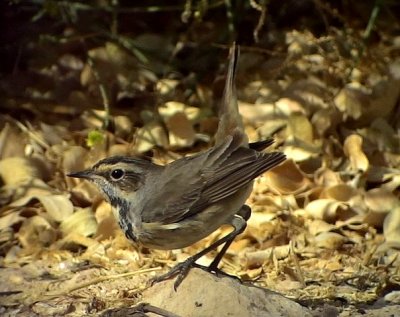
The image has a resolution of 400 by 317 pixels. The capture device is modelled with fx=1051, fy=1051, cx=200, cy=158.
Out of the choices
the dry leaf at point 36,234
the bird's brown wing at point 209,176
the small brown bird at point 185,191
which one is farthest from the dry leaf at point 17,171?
the bird's brown wing at point 209,176

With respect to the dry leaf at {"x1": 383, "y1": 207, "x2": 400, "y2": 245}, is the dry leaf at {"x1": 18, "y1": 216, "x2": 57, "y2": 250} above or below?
below

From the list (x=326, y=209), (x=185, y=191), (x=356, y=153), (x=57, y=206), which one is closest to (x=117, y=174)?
(x=185, y=191)

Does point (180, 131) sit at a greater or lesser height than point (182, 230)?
lesser

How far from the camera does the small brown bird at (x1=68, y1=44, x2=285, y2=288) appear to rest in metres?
5.35

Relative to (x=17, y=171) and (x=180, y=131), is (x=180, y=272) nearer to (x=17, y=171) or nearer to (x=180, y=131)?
(x=17, y=171)

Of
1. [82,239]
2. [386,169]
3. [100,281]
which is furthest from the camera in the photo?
[386,169]

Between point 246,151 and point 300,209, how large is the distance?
1.38 metres

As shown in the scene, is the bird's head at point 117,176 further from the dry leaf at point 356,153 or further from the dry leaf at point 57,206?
the dry leaf at point 356,153

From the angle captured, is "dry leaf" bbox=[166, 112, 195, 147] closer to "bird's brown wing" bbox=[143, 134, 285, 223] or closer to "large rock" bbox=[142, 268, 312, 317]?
"bird's brown wing" bbox=[143, 134, 285, 223]

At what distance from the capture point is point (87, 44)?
8.22m

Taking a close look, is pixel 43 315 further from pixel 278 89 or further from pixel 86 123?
pixel 278 89

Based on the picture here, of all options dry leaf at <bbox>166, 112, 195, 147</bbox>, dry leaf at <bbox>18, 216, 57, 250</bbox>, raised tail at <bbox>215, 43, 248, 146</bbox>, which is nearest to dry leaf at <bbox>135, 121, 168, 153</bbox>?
dry leaf at <bbox>166, 112, 195, 147</bbox>

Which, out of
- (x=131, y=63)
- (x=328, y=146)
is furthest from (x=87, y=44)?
(x=328, y=146)

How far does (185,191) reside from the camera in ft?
18.1
